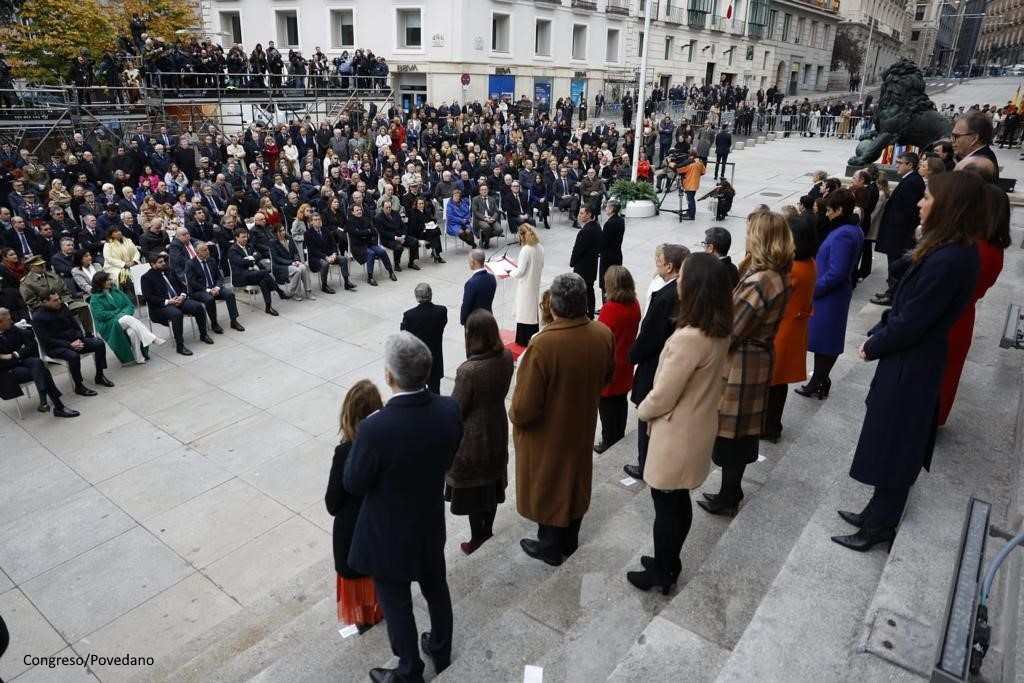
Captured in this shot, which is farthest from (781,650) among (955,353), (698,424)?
(955,353)

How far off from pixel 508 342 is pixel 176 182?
390 inches

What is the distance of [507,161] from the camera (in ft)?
62.0

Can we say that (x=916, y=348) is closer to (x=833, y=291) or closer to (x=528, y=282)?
(x=833, y=291)

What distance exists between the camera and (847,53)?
66688mm

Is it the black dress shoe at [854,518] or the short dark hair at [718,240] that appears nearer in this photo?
the black dress shoe at [854,518]

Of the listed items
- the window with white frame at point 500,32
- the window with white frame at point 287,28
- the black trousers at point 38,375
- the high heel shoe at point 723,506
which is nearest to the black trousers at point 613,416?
the high heel shoe at point 723,506

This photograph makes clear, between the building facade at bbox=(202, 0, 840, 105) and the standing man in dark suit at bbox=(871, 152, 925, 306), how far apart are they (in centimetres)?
2615

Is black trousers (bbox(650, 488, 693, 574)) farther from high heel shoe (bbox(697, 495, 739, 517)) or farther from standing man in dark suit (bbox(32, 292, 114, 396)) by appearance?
standing man in dark suit (bbox(32, 292, 114, 396))

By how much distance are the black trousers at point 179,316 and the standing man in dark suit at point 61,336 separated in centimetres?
112

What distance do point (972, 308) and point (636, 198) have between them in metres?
12.7

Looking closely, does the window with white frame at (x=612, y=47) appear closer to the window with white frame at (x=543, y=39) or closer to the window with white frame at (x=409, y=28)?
the window with white frame at (x=543, y=39)

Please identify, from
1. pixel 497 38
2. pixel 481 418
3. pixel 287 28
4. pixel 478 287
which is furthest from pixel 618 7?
pixel 481 418

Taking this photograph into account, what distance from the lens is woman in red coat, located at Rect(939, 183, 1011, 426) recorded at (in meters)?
4.05

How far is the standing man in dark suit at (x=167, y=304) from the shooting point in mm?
9078
